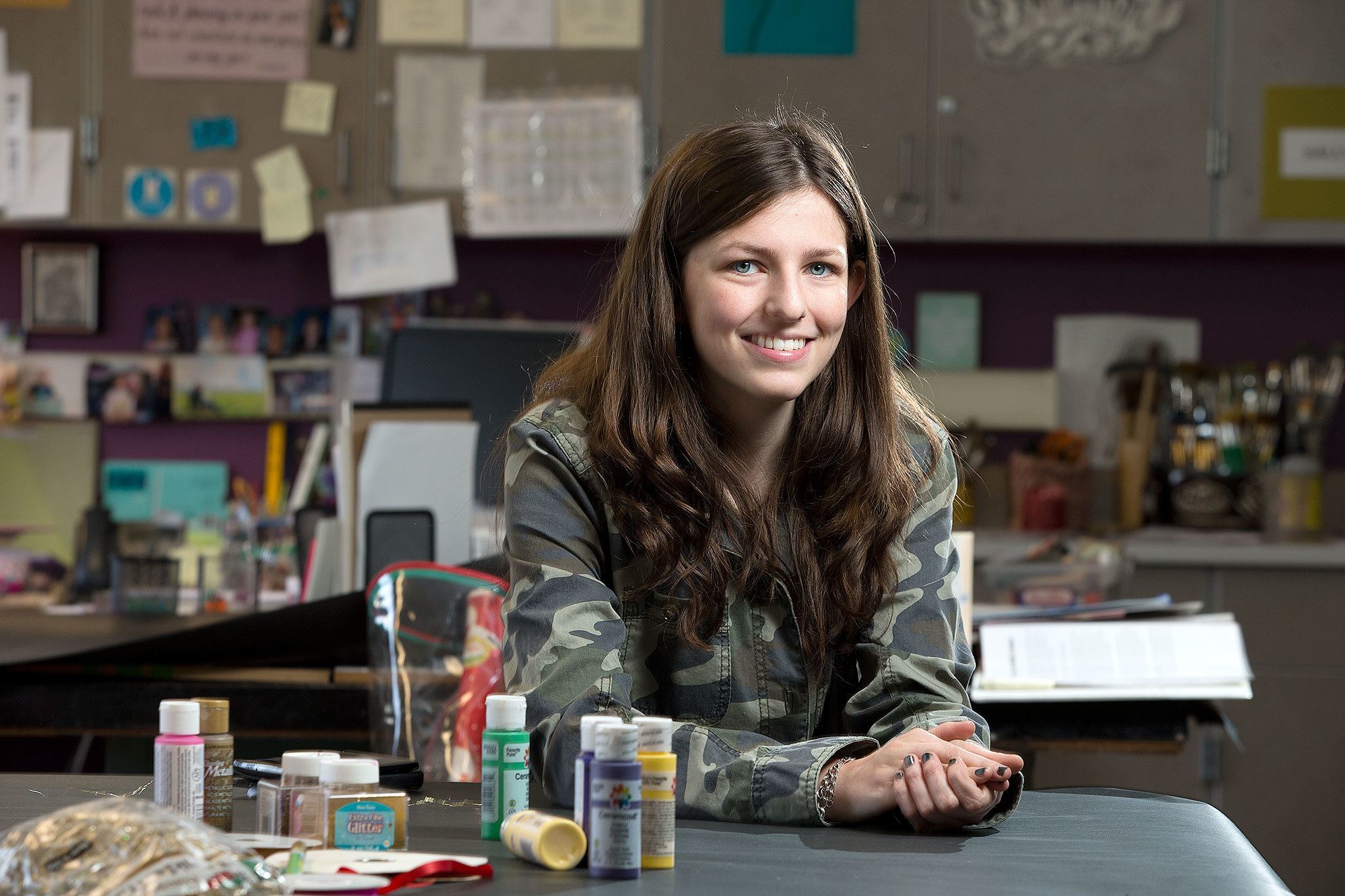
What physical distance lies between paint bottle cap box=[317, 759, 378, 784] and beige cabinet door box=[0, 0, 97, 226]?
2585mm

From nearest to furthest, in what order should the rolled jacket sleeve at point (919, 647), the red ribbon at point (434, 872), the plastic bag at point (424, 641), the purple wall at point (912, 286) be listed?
1. the red ribbon at point (434, 872)
2. the rolled jacket sleeve at point (919, 647)
3. the plastic bag at point (424, 641)
4. the purple wall at point (912, 286)

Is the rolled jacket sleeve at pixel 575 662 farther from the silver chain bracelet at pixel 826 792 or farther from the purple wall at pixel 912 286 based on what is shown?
the purple wall at pixel 912 286

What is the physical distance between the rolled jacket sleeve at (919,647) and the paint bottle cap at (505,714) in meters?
0.31

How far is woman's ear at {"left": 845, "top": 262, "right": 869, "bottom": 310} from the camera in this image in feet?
4.19

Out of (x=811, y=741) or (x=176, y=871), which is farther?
(x=811, y=741)

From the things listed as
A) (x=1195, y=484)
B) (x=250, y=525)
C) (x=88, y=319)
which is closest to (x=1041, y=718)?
(x=250, y=525)

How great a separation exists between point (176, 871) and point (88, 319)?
2.99 meters

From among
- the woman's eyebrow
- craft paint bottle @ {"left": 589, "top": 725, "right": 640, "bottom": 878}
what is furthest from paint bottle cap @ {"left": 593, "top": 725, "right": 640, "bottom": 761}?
the woman's eyebrow

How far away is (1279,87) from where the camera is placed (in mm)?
3004

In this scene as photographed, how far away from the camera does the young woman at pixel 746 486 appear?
1171 millimetres

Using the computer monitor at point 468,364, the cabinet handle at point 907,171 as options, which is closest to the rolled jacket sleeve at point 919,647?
the computer monitor at point 468,364

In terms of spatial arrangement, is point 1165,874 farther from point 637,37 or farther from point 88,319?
point 88,319

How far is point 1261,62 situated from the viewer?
300cm

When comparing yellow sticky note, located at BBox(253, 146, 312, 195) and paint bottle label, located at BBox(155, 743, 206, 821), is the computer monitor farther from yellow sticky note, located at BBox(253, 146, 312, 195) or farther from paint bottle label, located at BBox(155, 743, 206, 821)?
paint bottle label, located at BBox(155, 743, 206, 821)
